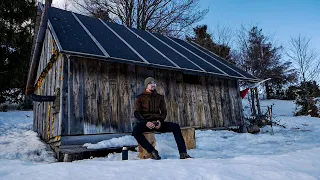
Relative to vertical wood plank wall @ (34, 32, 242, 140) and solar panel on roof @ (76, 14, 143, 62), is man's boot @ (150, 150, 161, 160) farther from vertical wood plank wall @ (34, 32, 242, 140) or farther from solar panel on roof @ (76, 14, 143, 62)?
solar panel on roof @ (76, 14, 143, 62)

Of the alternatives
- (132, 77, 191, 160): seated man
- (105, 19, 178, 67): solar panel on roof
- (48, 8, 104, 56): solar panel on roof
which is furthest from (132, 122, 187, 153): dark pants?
(105, 19, 178, 67): solar panel on roof

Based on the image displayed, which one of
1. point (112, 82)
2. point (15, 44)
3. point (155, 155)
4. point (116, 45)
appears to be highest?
point (15, 44)

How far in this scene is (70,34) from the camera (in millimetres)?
6961

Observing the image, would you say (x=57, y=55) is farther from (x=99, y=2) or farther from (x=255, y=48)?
(x=255, y=48)

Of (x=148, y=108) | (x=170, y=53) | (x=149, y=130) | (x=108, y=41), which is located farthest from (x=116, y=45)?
(x=149, y=130)

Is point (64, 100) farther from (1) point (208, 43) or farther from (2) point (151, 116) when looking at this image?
(1) point (208, 43)

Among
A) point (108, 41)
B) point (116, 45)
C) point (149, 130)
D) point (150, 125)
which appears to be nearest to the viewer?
point (150, 125)

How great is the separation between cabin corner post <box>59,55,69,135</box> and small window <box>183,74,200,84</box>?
13.2 feet

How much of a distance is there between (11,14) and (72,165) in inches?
808

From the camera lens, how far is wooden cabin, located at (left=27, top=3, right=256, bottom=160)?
628cm

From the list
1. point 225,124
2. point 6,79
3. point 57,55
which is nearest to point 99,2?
point 6,79

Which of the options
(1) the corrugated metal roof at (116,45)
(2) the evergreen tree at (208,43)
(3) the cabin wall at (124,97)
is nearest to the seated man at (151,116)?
(1) the corrugated metal roof at (116,45)

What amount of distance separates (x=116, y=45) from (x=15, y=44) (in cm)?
1466

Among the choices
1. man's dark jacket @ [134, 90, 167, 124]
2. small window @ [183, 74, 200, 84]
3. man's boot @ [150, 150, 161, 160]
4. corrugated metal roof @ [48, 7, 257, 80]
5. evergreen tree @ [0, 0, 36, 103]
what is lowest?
man's boot @ [150, 150, 161, 160]
